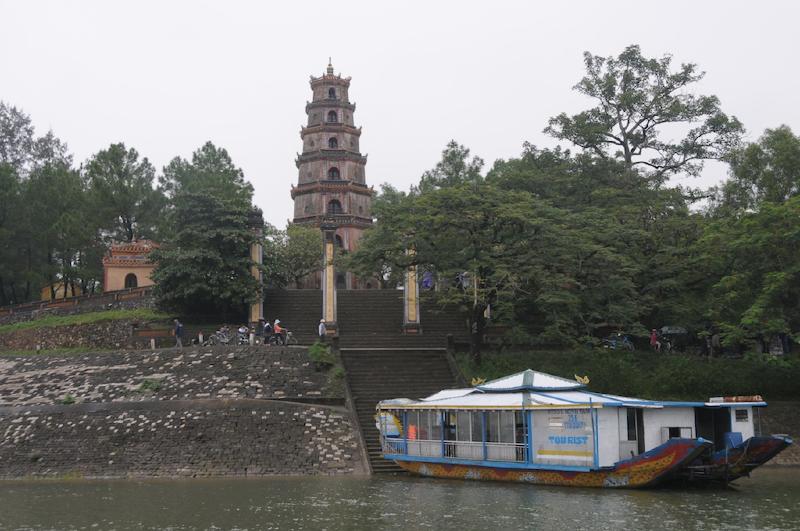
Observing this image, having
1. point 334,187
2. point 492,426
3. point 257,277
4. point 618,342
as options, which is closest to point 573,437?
point 492,426

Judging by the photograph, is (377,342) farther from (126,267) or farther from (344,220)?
(344,220)

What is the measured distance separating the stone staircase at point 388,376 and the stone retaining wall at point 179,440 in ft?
2.96

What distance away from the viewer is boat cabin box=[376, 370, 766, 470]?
21.5 m

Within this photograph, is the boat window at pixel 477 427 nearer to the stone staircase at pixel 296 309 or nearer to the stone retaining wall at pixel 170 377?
the stone retaining wall at pixel 170 377

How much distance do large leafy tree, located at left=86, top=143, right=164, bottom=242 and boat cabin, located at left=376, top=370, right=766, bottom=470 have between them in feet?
100.0

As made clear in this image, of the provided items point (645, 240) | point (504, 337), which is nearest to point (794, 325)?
point (645, 240)

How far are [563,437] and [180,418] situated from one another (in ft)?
40.4

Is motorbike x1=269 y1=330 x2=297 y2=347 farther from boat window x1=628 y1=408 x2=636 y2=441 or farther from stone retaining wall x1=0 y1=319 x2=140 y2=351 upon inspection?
boat window x1=628 y1=408 x2=636 y2=441

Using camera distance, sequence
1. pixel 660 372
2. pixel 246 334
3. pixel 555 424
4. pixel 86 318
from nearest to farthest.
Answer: pixel 555 424 → pixel 660 372 → pixel 246 334 → pixel 86 318

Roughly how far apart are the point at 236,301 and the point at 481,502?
20.7 metres

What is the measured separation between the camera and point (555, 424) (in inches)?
870

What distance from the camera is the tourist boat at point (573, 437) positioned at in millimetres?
20953

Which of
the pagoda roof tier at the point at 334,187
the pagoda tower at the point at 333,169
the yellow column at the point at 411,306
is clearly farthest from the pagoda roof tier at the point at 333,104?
the yellow column at the point at 411,306

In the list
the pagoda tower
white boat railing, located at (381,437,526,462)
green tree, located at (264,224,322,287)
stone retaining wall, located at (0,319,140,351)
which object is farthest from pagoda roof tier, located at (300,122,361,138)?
white boat railing, located at (381,437,526,462)
